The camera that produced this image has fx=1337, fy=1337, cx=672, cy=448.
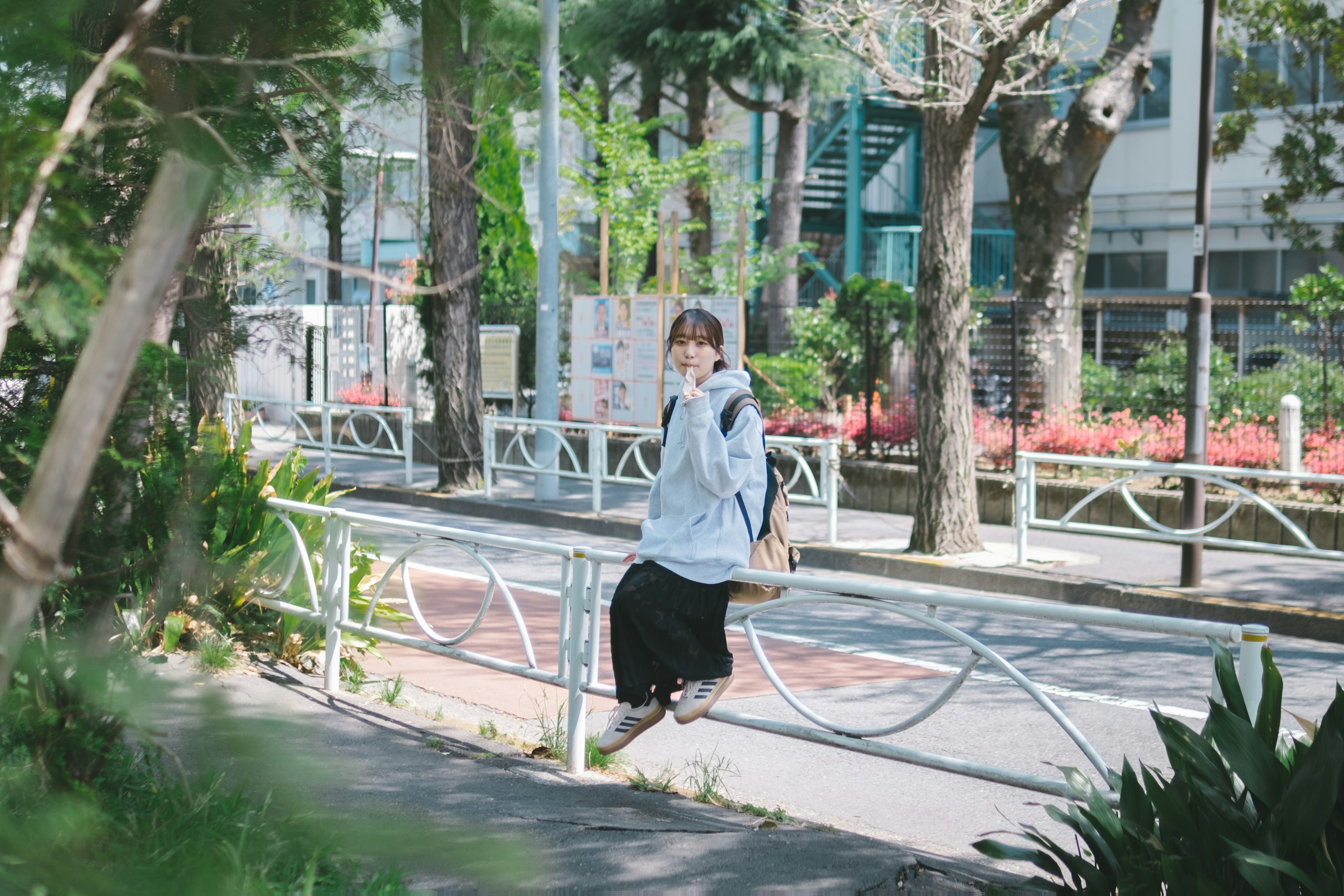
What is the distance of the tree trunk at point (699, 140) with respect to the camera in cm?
2489

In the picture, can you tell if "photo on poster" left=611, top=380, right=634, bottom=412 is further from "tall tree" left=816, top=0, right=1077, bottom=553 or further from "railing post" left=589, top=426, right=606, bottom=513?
"tall tree" left=816, top=0, right=1077, bottom=553

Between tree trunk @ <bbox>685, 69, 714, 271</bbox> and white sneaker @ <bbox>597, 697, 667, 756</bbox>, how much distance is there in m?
20.0

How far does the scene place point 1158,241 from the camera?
28.2 m

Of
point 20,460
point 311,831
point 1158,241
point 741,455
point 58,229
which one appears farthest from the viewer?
point 1158,241

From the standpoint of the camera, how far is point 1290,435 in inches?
554

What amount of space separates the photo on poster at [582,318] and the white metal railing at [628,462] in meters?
1.35

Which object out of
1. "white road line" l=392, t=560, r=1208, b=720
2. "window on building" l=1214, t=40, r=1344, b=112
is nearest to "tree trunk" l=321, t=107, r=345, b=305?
"white road line" l=392, t=560, r=1208, b=720

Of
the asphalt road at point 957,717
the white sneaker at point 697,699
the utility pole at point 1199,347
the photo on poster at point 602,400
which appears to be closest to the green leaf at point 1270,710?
the asphalt road at point 957,717

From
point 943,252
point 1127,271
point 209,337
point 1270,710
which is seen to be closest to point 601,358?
point 943,252

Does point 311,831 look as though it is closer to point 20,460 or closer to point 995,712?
point 20,460

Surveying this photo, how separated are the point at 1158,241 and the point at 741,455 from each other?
2586 cm

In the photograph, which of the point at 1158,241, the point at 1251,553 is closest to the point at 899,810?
the point at 1251,553

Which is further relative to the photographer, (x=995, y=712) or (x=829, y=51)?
(x=829, y=51)

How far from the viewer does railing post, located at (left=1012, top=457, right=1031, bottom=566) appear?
11.5 meters
